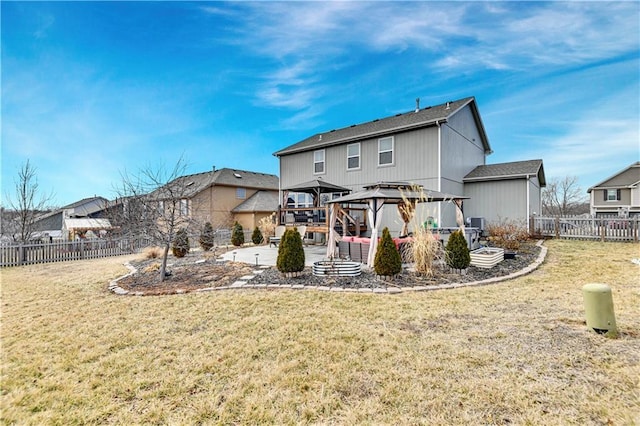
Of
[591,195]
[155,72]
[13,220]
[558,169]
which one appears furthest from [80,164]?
[591,195]

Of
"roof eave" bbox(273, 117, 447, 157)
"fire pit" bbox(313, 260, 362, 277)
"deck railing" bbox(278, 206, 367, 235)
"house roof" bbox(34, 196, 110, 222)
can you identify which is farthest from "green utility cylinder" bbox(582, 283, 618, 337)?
"house roof" bbox(34, 196, 110, 222)

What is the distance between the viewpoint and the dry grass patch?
7.73 feet

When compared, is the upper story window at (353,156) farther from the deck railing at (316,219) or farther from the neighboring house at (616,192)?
the neighboring house at (616,192)

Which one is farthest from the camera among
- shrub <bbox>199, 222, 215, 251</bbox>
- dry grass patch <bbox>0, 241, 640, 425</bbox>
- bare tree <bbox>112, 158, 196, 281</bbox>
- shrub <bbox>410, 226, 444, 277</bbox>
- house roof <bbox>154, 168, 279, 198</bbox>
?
house roof <bbox>154, 168, 279, 198</bbox>

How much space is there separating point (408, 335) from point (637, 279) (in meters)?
6.30

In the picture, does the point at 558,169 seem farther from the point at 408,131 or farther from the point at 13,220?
the point at 13,220

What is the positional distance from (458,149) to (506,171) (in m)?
2.54

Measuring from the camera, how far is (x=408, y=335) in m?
3.74

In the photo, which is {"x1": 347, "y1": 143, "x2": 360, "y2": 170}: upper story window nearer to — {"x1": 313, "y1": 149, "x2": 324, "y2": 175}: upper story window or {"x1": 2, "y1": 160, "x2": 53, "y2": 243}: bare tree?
{"x1": 313, "y1": 149, "x2": 324, "y2": 175}: upper story window

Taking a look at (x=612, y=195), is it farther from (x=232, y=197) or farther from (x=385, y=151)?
(x=232, y=197)

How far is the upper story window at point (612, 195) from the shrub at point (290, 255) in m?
38.0

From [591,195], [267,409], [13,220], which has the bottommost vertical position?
[267,409]

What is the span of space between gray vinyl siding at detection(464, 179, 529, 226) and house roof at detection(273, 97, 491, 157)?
418 cm

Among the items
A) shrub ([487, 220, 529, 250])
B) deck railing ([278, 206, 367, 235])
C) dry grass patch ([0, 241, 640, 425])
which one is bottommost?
dry grass patch ([0, 241, 640, 425])
